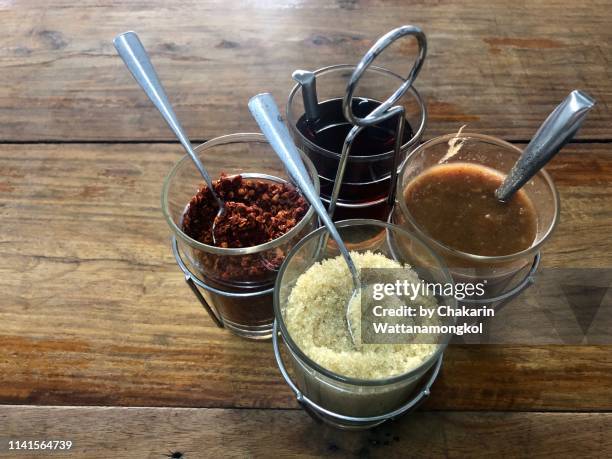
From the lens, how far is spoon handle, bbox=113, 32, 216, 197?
64 cm

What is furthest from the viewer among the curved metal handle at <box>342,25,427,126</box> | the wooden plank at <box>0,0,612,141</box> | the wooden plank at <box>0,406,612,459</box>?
the wooden plank at <box>0,0,612,141</box>

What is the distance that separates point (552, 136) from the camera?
0.55 meters

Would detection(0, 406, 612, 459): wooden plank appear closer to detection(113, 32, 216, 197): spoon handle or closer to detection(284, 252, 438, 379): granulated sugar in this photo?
detection(284, 252, 438, 379): granulated sugar

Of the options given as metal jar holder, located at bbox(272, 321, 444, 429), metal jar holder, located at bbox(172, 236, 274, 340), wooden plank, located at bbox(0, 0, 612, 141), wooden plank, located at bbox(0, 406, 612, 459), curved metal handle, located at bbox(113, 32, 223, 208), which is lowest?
wooden plank, located at bbox(0, 406, 612, 459)

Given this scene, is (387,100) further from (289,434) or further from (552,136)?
(289,434)

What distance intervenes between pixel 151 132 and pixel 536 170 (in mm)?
560

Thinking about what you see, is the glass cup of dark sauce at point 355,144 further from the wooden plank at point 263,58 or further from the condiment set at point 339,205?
the wooden plank at point 263,58

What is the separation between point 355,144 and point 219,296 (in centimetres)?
25

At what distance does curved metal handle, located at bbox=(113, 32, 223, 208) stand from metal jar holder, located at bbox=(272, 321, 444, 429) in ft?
0.74

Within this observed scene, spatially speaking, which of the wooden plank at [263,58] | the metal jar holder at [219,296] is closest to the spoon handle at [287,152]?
the metal jar holder at [219,296]

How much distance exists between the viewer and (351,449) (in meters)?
0.60

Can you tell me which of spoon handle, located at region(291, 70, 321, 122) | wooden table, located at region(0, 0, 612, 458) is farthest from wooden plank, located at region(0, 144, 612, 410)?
spoon handle, located at region(291, 70, 321, 122)

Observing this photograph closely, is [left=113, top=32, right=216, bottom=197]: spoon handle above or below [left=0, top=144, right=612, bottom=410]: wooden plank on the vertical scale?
above

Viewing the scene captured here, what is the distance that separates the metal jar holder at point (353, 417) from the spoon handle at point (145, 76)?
0.25 m
